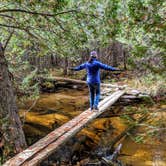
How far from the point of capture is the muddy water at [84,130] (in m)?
7.65

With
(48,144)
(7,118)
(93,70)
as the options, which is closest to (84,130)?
(93,70)

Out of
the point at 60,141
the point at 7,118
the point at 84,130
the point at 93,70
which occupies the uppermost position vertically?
the point at 93,70

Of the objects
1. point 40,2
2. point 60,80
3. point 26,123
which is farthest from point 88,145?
point 60,80

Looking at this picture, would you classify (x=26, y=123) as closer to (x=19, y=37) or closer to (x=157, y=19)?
(x=19, y=37)

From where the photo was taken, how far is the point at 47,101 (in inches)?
535

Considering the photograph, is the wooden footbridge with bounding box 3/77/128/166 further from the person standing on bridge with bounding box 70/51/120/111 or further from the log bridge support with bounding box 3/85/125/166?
the person standing on bridge with bounding box 70/51/120/111

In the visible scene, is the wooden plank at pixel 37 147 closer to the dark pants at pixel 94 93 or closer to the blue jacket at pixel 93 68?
the dark pants at pixel 94 93

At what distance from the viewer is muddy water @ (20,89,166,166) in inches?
301

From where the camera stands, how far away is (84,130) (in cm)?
953

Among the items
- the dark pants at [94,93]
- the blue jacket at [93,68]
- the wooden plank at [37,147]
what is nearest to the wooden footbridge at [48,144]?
the wooden plank at [37,147]

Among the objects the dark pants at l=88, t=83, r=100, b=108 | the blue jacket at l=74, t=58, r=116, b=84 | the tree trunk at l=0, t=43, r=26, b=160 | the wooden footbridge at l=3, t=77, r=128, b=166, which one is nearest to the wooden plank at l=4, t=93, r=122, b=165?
the wooden footbridge at l=3, t=77, r=128, b=166

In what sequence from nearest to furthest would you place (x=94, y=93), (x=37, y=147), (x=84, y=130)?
(x=37, y=147) → (x=94, y=93) → (x=84, y=130)

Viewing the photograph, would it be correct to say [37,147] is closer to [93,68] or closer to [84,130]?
[93,68]

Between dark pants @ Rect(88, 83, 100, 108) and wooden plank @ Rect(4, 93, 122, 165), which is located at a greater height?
dark pants @ Rect(88, 83, 100, 108)
